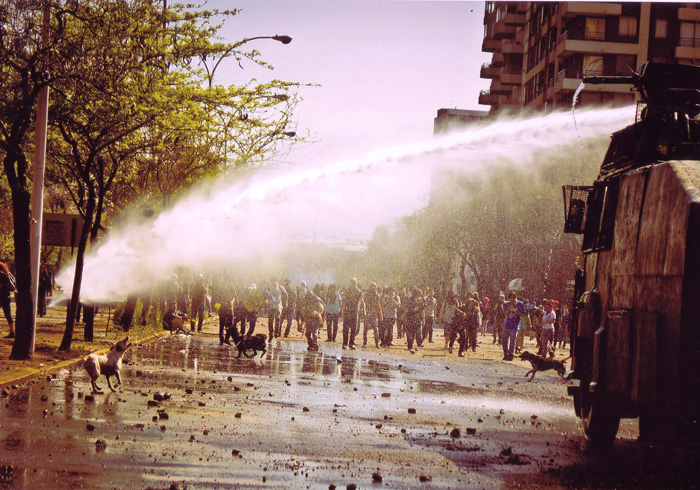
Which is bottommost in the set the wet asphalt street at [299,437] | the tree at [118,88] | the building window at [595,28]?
the wet asphalt street at [299,437]

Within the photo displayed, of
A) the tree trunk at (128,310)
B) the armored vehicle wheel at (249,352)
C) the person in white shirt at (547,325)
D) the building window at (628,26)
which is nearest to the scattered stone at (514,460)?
the armored vehicle wheel at (249,352)

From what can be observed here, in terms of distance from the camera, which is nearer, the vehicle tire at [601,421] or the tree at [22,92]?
the vehicle tire at [601,421]

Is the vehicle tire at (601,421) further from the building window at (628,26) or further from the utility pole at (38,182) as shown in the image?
the building window at (628,26)

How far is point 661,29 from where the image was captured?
66188 millimetres

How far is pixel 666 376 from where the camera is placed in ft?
25.7

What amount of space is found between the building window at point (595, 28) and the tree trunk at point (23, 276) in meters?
55.4

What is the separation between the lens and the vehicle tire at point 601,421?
416 inches

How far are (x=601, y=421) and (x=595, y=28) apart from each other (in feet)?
196

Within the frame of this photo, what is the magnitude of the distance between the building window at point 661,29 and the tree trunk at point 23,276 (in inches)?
2255

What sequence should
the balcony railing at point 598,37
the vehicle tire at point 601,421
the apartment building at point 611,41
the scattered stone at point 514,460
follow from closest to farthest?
the scattered stone at point 514,460 → the vehicle tire at point 601,421 → the apartment building at point 611,41 → the balcony railing at point 598,37

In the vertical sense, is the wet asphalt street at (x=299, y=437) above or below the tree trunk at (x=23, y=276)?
below

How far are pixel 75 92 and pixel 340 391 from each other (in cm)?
700

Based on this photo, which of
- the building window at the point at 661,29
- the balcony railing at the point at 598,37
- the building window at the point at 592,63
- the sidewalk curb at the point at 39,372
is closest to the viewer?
the sidewalk curb at the point at 39,372

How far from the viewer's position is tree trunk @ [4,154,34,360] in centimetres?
1661
